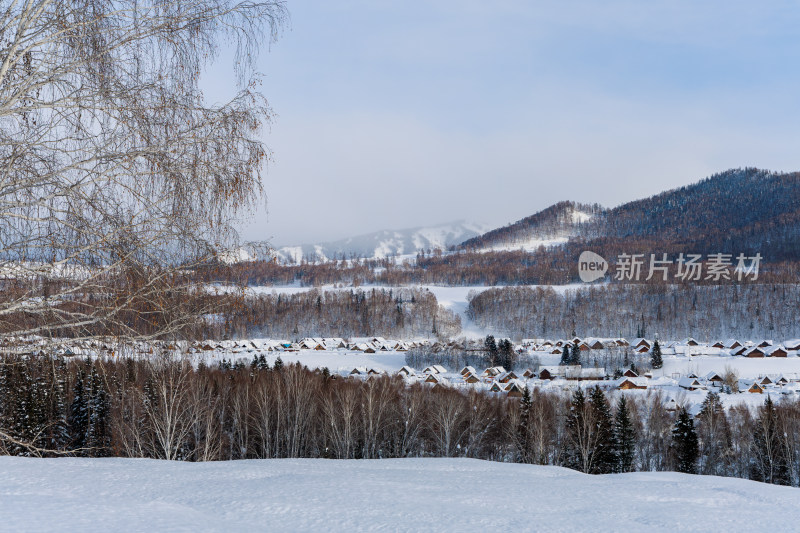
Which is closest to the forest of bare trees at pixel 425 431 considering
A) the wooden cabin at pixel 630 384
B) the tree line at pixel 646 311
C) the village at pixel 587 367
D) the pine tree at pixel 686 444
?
the pine tree at pixel 686 444

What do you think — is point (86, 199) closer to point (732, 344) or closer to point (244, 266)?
point (244, 266)

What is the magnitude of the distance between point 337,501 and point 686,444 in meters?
25.4

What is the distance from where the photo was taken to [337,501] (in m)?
5.20

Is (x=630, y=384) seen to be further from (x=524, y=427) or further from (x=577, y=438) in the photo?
(x=524, y=427)

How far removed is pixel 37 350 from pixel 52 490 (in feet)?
4.83

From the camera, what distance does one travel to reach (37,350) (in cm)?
404

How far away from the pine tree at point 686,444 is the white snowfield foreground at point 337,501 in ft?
67.9

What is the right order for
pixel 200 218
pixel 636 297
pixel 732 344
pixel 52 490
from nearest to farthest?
pixel 200 218 < pixel 52 490 < pixel 732 344 < pixel 636 297

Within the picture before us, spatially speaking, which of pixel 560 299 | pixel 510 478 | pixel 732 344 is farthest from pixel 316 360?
pixel 560 299

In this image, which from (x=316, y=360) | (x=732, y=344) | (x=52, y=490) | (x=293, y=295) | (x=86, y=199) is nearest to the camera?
(x=86, y=199)

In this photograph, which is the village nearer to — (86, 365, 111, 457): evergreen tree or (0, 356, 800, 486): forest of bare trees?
(0, 356, 800, 486): forest of bare trees

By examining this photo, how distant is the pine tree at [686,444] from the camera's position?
25.7m

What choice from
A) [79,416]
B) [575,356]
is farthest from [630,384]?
[79,416]

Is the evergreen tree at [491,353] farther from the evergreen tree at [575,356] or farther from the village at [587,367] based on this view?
the evergreen tree at [575,356]
